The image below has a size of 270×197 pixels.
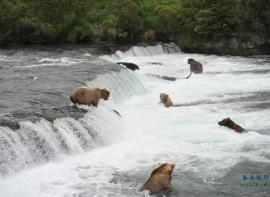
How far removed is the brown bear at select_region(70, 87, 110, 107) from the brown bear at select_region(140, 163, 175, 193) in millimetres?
5376

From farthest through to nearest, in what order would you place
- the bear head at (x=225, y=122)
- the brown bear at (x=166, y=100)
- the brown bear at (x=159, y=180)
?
the brown bear at (x=166, y=100), the bear head at (x=225, y=122), the brown bear at (x=159, y=180)

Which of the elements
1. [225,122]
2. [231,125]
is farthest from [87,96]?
→ [231,125]

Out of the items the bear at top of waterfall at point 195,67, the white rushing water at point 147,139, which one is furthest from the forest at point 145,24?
the white rushing water at point 147,139

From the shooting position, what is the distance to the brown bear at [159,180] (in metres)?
10.2

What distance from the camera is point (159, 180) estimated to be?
33.6 ft

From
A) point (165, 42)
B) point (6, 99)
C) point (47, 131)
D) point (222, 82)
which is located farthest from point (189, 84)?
point (165, 42)

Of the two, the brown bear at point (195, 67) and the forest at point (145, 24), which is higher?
the forest at point (145, 24)

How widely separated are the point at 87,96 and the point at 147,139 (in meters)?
2.47

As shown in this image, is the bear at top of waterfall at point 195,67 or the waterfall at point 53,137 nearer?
the waterfall at point 53,137

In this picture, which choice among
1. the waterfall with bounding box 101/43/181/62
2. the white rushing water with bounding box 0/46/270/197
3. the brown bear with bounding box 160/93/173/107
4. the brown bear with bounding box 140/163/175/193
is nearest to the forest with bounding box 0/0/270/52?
the waterfall with bounding box 101/43/181/62

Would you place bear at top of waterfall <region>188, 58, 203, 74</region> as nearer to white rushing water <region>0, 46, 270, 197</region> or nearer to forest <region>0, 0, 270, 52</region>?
white rushing water <region>0, 46, 270, 197</region>

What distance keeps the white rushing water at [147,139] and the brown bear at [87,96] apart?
364 mm

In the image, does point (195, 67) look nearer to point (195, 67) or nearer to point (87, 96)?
point (195, 67)

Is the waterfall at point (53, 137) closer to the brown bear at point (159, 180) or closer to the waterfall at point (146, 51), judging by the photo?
the brown bear at point (159, 180)
